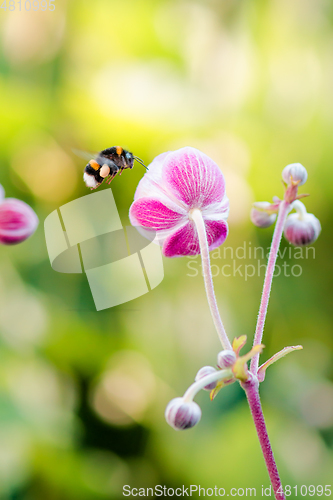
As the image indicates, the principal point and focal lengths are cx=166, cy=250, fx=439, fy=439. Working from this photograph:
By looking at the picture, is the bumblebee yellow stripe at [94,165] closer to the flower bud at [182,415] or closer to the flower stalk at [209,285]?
the flower stalk at [209,285]

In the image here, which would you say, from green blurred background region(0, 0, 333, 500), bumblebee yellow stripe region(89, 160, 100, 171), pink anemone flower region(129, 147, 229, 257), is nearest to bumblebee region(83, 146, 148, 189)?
bumblebee yellow stripe region(89, 160, 100, 171)

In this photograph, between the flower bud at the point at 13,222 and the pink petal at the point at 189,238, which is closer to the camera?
the flower bud at the point at 13,222

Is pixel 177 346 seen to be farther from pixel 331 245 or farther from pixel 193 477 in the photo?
pixel 331 245

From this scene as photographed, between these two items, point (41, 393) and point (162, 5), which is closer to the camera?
point (41, 393)

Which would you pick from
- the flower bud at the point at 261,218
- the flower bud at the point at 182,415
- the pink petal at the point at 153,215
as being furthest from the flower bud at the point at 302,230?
the flower bud at the point at 182,415

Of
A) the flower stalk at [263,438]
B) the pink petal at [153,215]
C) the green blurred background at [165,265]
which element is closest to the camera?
the flower stalk at [263,438]

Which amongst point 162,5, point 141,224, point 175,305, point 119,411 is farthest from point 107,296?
point 162,5

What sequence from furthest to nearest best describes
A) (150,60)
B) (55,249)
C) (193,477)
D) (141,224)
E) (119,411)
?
(150,60) → (119,411) → (193,477) → (55,249) → (141,224)

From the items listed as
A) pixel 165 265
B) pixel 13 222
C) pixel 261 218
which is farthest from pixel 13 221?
pixel 165 265
